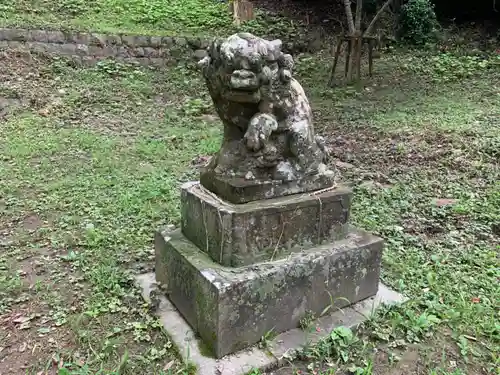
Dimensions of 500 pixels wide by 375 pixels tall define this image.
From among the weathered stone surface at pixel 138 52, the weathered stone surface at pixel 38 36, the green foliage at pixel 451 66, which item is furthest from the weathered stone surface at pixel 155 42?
the green foliage at pixel 451 66

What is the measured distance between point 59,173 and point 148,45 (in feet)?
18.8

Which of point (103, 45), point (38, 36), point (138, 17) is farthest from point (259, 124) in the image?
point (138, 17)

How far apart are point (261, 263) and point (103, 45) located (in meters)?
8.29

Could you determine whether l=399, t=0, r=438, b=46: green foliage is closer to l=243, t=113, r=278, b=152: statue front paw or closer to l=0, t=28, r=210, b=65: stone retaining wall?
l=0, t=28, r=210, b=65: stone retaining wall

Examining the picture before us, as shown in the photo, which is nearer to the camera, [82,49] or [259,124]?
[259,124]

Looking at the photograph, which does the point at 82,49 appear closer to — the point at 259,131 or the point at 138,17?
the point at 138,17

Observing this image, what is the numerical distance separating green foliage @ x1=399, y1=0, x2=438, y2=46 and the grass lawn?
3.03 meters

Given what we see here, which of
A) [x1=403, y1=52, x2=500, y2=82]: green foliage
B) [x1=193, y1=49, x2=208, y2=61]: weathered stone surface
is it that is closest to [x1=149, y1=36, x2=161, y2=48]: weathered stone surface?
[x1=193, y1=49, x2=208, y2=61]: weathered stone surface

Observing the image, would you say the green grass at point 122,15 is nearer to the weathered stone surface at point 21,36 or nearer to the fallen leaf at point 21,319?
the weathered stone surface at point 21,36

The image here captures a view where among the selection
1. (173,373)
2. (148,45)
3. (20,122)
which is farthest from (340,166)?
(148,45)

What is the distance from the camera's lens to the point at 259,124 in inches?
93.4

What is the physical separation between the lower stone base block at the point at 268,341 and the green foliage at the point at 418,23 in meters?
10.3

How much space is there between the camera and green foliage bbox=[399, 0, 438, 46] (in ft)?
37.8

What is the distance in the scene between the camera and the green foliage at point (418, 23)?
1153 centimetres
